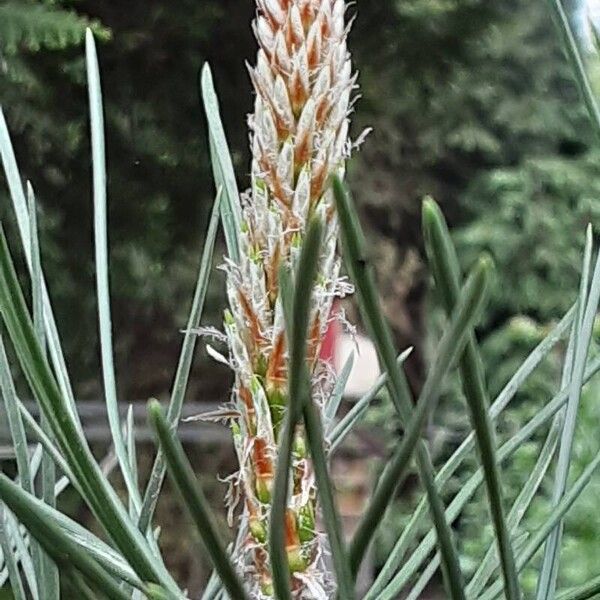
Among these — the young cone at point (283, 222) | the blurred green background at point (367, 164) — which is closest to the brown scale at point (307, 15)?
the young cone at point (283, 222)

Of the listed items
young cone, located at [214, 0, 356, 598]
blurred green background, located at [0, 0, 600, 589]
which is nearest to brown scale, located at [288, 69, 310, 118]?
young cone, located at [214, 0, 356, 598]

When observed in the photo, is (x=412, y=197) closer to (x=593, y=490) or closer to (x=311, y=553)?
(x=593, y=490)

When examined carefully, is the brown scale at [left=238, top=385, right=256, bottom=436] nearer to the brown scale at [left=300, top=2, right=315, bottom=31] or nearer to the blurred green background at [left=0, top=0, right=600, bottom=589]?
the brown scale at [left=300, top=2, right=315, bottom=31]

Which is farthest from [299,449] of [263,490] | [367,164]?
[367,164]

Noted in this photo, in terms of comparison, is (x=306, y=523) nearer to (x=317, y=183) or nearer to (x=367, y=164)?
(x=317, y=183)

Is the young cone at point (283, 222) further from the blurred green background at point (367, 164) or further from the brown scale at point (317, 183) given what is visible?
the blurred green background at point (367, 164)

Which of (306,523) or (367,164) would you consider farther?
(367,164)

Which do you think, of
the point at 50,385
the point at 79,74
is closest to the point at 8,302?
the point at 50,385
